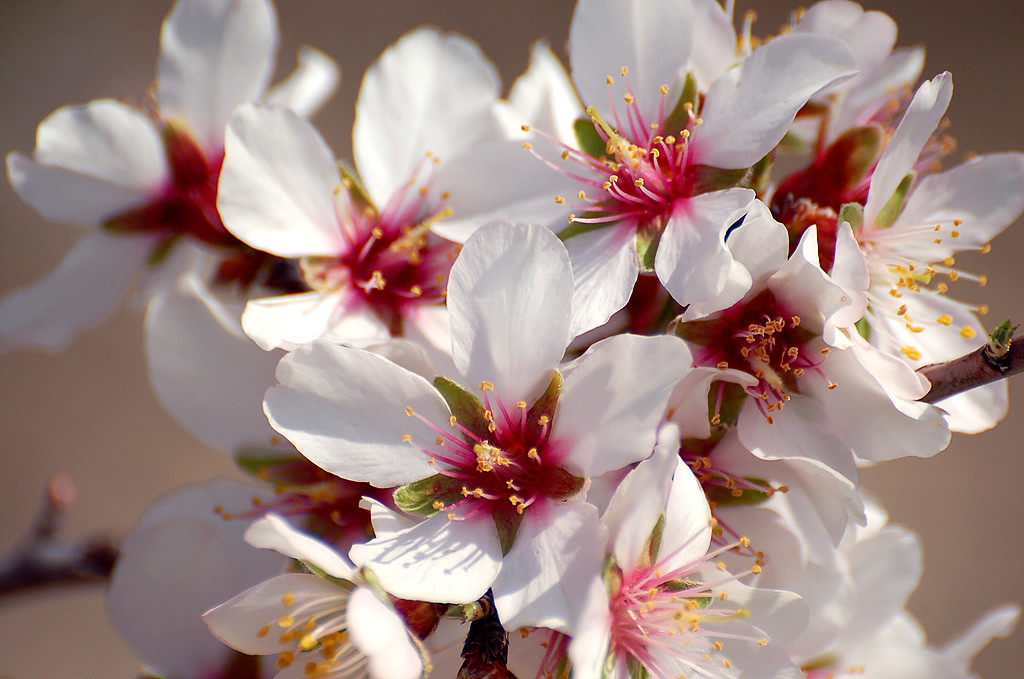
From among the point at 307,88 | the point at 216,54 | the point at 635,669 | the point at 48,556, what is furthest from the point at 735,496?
the point at 48,556

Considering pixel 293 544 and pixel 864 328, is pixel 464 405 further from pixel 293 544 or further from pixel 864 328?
pixel 864 328

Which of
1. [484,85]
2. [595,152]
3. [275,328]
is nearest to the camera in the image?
[275,328]

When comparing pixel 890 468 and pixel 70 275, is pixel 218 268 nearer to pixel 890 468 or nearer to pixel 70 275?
pixel 70 275

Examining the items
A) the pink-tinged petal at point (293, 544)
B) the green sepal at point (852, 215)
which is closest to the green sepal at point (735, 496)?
the green sepal at point (852, 215)

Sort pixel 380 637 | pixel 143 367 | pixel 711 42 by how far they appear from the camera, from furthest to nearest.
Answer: pixel 143 367 → pixel 711 42 → pixel 380 637

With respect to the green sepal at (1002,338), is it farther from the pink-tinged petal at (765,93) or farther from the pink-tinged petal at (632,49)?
the pink-tinged petal at (632,49)

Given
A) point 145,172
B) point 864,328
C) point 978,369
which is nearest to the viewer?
point 978,369

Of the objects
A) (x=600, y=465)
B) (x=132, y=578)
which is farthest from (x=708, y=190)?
(x=132, y=578)
